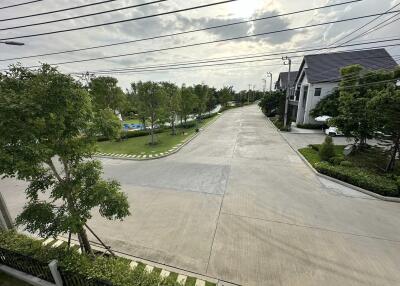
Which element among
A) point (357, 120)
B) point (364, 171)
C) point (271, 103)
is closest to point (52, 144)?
point (364, 171)

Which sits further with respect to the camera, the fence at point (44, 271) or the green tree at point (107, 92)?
the green tree at point (107, 92)

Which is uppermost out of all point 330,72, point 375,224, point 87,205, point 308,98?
point 330,72

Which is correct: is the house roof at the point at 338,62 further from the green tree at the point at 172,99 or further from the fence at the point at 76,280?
the fence at the point at 76,280

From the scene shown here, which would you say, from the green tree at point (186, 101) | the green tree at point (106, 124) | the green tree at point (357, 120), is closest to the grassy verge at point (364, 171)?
the green tree at point (357, 120)

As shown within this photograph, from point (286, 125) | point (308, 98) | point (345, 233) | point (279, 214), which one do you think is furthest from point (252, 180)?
point (308, 98)

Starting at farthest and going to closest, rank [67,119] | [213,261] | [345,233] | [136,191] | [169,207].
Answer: [136,191], [169,207], [345,233], [213,261], [67,119]

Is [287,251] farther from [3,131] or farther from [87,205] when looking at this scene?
[3,131]
